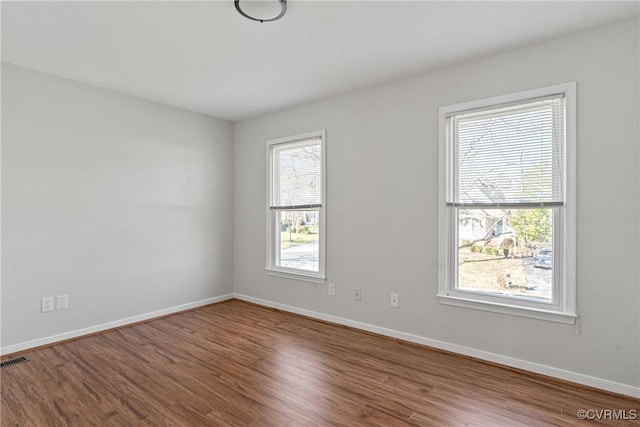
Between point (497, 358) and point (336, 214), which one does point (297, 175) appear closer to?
point (336, 214)

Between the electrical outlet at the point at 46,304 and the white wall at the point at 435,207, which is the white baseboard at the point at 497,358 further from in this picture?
the electrical outlet at the point at 46,304

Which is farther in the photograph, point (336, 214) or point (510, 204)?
point (336, 214)

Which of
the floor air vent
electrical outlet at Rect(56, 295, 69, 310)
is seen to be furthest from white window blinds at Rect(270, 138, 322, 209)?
the floor air vent

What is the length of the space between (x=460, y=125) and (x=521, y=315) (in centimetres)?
167

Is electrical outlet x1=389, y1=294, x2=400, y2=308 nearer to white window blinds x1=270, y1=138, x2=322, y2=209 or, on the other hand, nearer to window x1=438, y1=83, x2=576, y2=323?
window x1=438, y1=83, x2=576, y2=323

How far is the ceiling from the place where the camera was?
89.2 inches

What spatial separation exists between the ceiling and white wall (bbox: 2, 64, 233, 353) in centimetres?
40

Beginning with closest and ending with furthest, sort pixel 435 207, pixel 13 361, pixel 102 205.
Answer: pixel 13 361, pixel 435 207, pixel 102 205

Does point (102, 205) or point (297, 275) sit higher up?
point (102, 205)

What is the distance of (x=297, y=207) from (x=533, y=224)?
2.53 m

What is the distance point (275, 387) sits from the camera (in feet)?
8.05

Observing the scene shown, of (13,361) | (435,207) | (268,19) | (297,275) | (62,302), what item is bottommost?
(13,361)

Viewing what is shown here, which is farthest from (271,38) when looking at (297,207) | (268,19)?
(297,207)

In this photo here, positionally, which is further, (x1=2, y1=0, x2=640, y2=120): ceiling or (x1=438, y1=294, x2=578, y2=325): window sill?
(x1=438, y1=294, x2=578, y2=325): window sill
